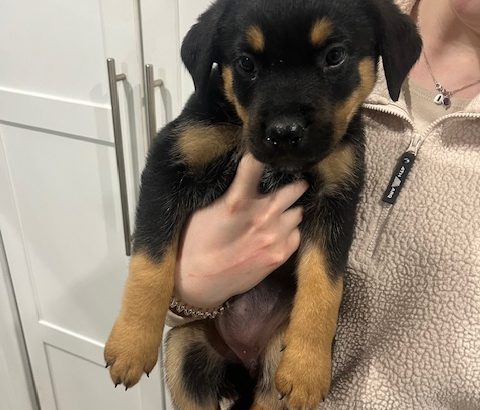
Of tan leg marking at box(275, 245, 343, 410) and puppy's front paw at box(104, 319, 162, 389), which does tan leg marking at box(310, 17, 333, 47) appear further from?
puppy's front paw at box(104, 319, 162, 389)

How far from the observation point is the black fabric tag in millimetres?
978

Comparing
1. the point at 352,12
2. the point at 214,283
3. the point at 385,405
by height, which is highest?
the point at 352,12

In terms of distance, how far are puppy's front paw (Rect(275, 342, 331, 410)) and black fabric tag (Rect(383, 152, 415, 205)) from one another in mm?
318

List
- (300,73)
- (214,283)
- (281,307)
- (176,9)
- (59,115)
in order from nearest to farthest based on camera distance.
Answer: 1. (300,73)
2. (214,283)
3. (281,307)
4. (176,9)
5. (59,115)

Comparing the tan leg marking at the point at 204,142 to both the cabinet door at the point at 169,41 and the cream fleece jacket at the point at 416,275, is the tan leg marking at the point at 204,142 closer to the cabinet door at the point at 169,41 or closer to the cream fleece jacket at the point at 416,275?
the cream fleece jacket at the point at 416,275

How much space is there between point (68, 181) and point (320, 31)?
124 cm

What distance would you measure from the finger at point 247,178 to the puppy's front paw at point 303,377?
0.99ft

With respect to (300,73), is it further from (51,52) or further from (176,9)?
(51,52)

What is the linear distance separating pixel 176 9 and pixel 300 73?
69 centimetres

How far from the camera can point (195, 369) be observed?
1.19 m

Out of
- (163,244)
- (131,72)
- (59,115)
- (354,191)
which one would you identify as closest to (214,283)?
(163,244)

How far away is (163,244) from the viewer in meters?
1.06

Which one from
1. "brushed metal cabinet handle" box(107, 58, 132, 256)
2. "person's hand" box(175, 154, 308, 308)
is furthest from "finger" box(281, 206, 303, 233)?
"brushed metal cabinet handle" box(107, 58, 132, 256)

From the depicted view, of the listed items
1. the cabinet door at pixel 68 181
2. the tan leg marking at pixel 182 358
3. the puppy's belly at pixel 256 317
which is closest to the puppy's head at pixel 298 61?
the puppy's belly at pixel 256 317
